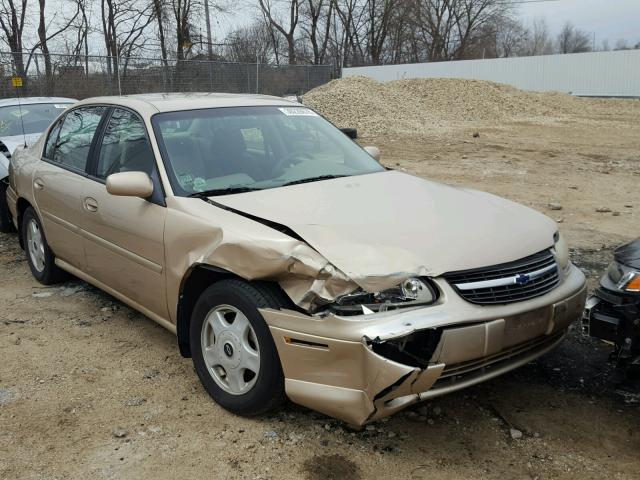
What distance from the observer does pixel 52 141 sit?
17.1ft

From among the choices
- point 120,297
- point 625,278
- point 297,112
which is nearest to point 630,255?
point 625,278

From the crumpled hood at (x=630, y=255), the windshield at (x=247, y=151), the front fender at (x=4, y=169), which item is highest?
the windshield at (x=247, y=151)

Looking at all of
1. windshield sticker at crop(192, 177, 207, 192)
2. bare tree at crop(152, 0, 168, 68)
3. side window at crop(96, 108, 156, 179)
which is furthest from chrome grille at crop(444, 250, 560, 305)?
A: bare tree at crop(152, 0, 168, 68)

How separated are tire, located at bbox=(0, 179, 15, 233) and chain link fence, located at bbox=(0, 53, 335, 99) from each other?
10.5m

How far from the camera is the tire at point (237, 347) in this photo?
2968 mm

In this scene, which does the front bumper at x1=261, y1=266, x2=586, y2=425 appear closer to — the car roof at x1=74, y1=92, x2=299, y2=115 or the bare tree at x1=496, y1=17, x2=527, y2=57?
the car roof at x1=74, y1=92, x2=299, y2=115

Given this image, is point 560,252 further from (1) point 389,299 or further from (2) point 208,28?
(2) point 208,28

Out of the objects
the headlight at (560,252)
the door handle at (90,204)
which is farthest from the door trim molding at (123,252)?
the headlight at (560,252)

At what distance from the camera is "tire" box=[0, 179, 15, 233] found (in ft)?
23.7

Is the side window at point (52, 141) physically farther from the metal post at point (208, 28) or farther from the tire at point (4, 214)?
the metal post at point (208, 28)

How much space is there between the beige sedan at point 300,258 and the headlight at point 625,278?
269mm

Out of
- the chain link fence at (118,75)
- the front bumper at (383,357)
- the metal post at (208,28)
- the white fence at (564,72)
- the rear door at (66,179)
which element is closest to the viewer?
the front bumper at (383,357)

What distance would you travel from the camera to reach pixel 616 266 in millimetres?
3145

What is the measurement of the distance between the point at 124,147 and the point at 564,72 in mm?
37002
